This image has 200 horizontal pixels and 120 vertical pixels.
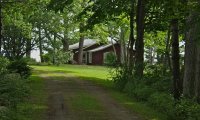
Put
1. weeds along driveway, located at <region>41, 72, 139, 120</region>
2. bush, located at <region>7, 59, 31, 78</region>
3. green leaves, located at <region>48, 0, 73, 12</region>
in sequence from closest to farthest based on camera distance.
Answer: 1. weeds along driveway, located at <region>41, 72, 139, 120</region>
2. green leaves, located at <region>48, 0, 73, 12</region>
3. bush, located at <region>7, 59, 31, 78</region>

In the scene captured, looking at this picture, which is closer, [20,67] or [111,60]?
[20,67]

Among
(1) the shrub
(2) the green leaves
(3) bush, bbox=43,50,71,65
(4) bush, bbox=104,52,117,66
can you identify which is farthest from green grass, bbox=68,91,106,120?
(3) bush, bbox=43,50,71,65

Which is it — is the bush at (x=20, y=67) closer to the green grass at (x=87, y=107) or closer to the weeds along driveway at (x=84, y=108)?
the weeds along driveway at (x=84, y=108)

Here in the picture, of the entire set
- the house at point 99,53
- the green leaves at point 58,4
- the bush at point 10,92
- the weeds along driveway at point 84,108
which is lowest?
the weeds along driveway at point 84,108

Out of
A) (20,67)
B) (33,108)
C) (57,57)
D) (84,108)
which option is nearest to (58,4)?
(20,67)

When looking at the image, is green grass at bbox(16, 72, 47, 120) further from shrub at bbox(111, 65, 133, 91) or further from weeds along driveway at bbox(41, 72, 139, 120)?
shrub at bbox(111, 65, 133, 91)

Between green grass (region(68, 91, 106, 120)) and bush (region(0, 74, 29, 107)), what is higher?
bush (region(0, 74, 29, 107))

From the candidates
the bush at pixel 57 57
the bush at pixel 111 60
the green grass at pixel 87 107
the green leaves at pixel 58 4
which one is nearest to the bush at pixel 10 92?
the green grass at pixel 87 107

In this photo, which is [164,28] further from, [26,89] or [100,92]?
[26,89]

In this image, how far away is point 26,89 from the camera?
21297 millimetres

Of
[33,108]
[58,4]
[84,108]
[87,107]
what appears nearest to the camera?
[33,108]

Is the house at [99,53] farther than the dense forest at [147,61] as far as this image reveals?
Yes

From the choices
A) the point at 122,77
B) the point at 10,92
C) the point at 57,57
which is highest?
the point at 57,57

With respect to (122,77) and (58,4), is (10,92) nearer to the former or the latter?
(58,4)
